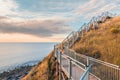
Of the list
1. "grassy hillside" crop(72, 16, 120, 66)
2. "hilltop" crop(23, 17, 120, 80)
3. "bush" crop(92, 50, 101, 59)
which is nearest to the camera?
"grassy hillside" crop(72, 16, 120, 66)

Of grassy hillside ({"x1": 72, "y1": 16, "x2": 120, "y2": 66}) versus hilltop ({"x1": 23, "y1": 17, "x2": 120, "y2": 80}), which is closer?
grassy hillside ({"x1": 72, "y1": 16, "x2": 120, "y2": 66})

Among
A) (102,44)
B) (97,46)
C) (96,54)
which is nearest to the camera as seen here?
(96,54)

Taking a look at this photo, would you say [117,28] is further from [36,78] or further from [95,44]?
[36,78]

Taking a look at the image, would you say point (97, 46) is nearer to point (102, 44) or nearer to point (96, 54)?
point (102, 44)

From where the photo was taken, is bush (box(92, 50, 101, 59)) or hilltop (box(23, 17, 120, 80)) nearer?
hilltop (box(23, 17, 120, 80))

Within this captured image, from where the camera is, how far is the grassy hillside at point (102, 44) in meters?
29.6

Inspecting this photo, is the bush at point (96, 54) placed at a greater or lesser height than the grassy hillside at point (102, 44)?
lesser

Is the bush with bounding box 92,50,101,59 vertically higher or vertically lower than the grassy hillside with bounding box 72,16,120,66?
lower

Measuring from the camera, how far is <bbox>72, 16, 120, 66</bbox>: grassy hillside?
29641 mm

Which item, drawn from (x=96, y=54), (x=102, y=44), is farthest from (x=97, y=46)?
(x=96, y=54)

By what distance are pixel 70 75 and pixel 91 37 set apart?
25925mm

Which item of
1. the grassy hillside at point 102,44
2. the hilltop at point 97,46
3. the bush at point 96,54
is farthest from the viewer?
the bush at point 96,54

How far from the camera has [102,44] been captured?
35.0 meters

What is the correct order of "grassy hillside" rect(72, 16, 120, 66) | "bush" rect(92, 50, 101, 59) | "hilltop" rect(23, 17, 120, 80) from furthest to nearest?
1. "bush" rect(92, 50, 101, 59)
2. "hilltop" rect(23, 17, 120, 80)
3. "grassy hillside" rect(72, 16, 120, 66)
